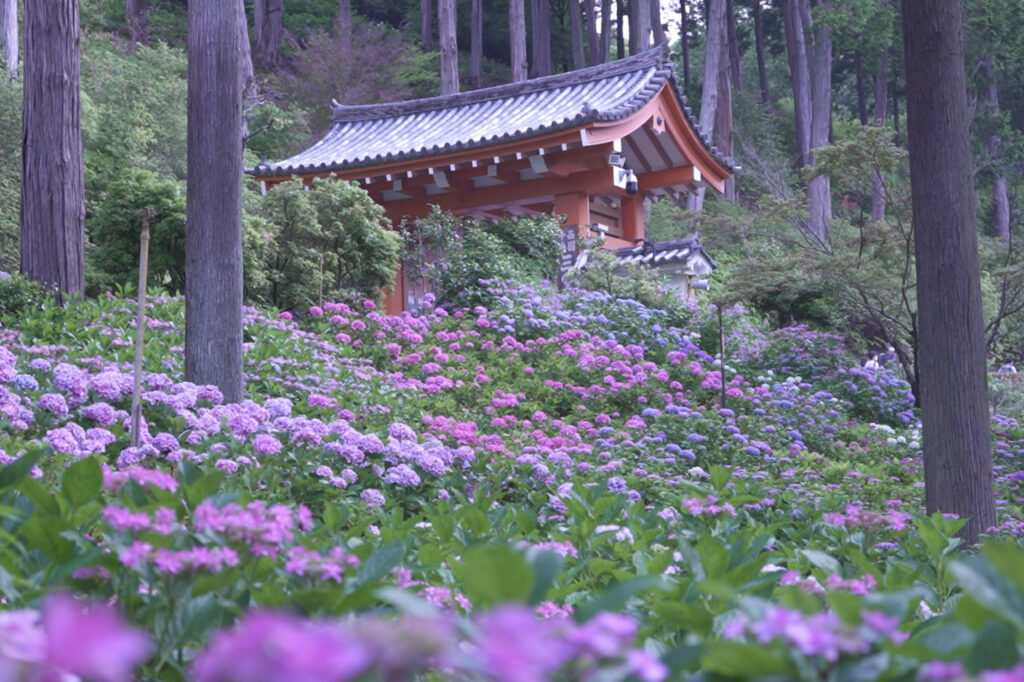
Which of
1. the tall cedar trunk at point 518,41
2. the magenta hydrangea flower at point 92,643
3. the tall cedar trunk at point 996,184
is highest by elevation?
the tall cedar trunk at point 518,41

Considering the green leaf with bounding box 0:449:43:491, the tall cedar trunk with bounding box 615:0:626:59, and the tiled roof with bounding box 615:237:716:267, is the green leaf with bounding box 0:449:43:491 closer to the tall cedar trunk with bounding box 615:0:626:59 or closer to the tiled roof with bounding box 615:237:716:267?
the tiled roof with bounding box 615:237:716:267

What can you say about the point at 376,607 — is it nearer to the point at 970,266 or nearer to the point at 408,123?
the point at 970,266

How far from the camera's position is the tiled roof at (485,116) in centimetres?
1467

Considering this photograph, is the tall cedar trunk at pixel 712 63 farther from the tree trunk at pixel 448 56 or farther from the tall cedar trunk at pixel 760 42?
the tall cedar trunk at pixel 760 42

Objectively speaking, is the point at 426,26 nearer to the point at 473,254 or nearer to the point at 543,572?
the point at 473,254

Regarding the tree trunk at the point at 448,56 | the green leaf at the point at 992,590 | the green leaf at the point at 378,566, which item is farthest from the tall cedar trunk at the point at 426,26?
the green leaf at the point at 992,590

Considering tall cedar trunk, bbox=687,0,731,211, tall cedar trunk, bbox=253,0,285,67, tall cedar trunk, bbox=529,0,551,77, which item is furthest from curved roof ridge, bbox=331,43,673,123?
tall cedar trunk, bbox=529,0,551,77

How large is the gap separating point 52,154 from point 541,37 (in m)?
27.3

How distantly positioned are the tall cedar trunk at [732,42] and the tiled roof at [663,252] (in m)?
22.2

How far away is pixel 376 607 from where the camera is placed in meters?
1.54

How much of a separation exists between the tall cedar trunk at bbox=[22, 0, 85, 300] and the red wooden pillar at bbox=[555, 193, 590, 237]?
7.55m

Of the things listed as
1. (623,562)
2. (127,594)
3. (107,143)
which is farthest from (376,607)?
(107,143)

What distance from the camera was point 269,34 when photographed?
103 ft

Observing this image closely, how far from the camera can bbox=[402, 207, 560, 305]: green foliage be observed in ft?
40.3
